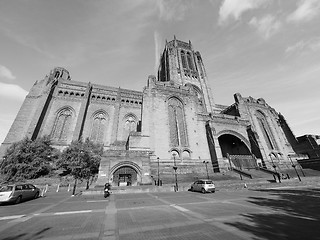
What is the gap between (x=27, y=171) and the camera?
19.8m

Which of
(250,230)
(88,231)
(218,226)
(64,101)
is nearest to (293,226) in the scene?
(250,230)

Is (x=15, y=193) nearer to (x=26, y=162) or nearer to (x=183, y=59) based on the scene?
(x=26, y=162)

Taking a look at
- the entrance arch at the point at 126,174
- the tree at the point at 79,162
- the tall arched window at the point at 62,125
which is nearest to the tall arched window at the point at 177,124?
the entrance arch at the point at 126,174

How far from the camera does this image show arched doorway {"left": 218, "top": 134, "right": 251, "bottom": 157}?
33.6 metres

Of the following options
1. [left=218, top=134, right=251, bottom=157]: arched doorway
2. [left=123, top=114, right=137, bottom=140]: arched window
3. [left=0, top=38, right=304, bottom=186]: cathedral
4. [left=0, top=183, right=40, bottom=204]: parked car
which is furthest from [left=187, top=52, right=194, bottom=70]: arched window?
[left=0, top=183, right=40, bottom=204]: parked car

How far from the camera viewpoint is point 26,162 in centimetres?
2033

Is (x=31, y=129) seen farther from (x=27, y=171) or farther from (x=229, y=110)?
(x=229, y=110)

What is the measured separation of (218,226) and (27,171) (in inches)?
1017

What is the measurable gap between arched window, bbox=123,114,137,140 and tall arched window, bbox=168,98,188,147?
10.6 meters

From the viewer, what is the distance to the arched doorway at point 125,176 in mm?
18875

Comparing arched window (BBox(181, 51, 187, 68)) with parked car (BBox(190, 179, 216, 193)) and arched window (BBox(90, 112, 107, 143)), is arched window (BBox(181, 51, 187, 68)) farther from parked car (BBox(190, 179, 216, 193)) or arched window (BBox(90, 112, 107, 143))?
parked car (BBox(190, 179, 216, 193))

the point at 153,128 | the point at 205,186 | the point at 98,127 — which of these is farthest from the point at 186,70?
the point at 205,186

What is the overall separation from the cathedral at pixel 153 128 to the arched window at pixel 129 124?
252 millimetres

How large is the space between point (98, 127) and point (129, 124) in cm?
730
